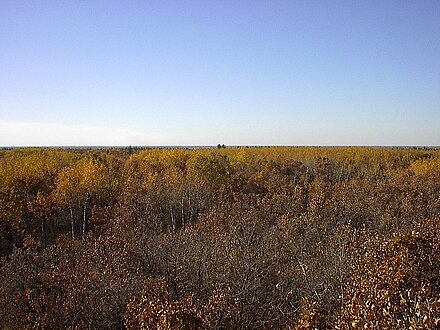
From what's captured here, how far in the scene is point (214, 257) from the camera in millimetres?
24969

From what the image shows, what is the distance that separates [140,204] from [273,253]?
22.6 m

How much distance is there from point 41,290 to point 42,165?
45.8 metres

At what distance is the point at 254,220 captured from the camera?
3697 centimetres

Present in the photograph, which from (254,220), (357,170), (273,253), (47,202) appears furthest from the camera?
(357,170)

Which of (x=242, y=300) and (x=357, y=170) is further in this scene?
(x=357, y=170)

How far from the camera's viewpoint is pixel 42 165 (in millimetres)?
62125

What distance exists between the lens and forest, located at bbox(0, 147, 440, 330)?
13.1 metres

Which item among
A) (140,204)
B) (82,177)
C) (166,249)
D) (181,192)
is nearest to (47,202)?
(82,177)

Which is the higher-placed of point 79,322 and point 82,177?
point 82,177

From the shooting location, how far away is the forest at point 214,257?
13062 mm

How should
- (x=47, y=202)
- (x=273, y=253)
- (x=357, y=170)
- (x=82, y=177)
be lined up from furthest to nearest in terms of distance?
(x=357, y=170) → (x=82, y=177) → (x=47, y=202) → (x=273, y=253)

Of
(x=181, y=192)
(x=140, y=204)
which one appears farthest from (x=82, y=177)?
(x=181, y=192)

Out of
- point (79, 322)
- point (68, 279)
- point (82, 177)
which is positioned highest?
point (82, 177)

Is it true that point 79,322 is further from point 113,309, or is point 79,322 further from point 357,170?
point 357,170
